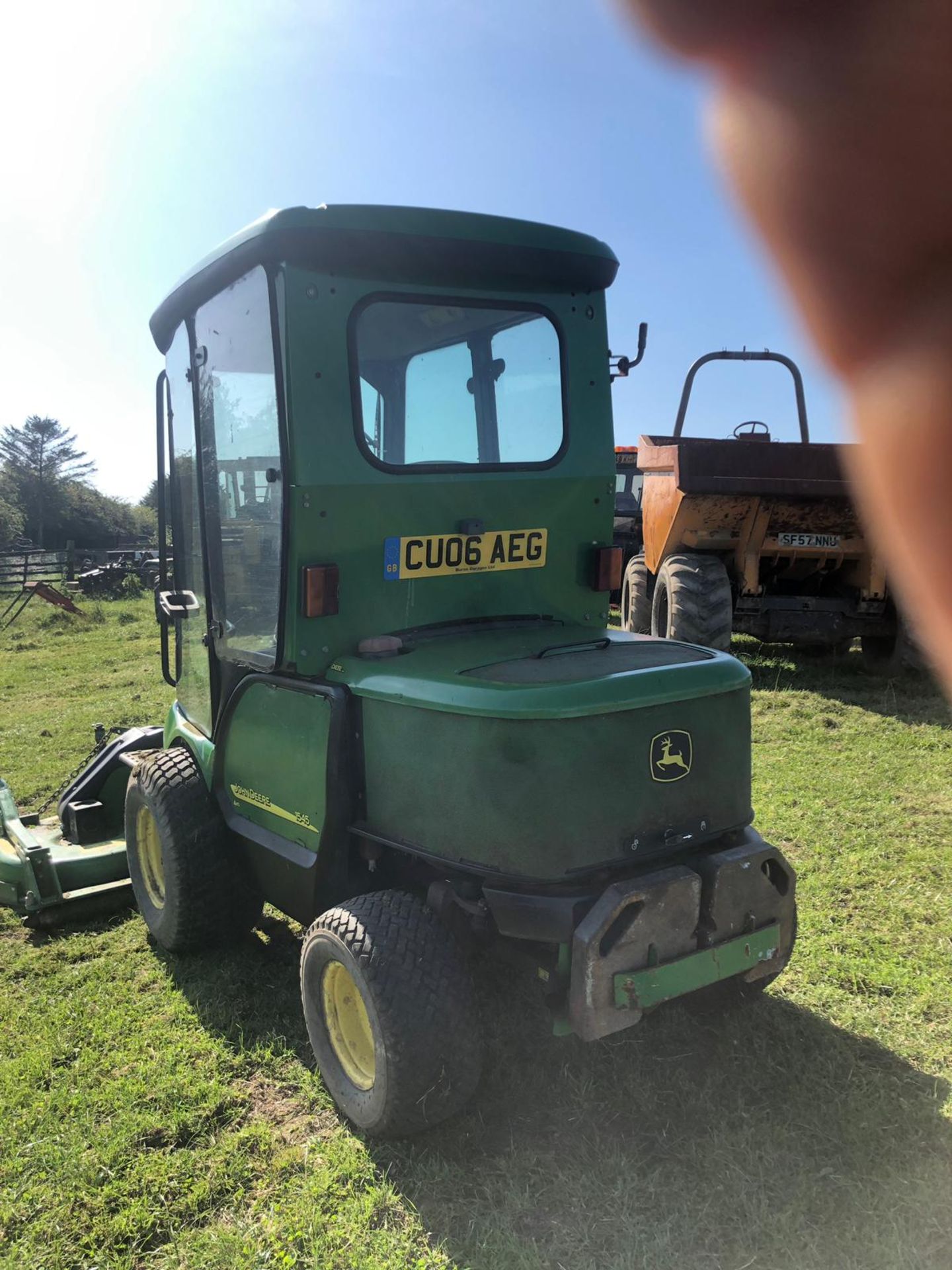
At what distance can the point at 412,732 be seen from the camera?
113 inches

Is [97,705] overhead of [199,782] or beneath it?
beneath

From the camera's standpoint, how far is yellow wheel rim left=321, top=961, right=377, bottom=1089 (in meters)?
2.85

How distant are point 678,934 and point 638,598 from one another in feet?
23.0

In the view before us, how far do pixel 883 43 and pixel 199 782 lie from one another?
372cm

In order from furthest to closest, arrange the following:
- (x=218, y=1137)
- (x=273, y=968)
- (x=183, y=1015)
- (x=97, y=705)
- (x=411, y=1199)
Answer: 1. (x=97, y=705)
2. (x=273, y=968)
3. (x=183, y=1015)
4. (x=218, y=1137)
5. (x=411, y=1199)

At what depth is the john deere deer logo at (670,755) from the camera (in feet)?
9.05

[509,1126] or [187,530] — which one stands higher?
[187,530]

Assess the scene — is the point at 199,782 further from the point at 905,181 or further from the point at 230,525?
the point at 905,181

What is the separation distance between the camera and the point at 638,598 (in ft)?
31.2

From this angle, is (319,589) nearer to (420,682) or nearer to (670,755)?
(420,682)

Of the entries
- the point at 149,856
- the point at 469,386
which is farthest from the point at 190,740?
the point at 469,386

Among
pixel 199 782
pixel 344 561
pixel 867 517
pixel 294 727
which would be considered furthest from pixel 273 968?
pixel 867 517

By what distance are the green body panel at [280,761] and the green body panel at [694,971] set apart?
3.59 ft

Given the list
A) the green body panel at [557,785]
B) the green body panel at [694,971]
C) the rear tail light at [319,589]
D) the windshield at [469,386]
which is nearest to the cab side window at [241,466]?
the rear tail light at [319,589]
